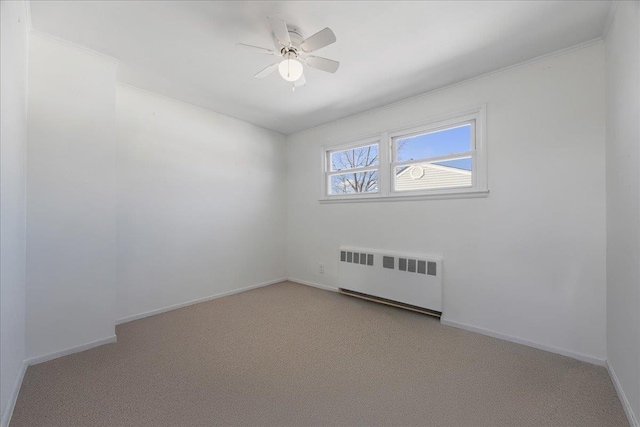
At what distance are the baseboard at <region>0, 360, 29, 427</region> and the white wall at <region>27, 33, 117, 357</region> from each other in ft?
0.50

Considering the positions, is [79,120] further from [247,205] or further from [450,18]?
[450,18]

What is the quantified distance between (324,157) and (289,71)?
215 centimetres

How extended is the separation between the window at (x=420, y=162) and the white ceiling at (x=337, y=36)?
496 mm

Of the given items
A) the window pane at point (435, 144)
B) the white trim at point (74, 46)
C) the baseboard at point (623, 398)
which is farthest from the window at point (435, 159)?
the white trim at point (74, 46)

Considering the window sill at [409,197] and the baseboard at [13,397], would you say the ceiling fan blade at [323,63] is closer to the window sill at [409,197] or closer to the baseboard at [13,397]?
the window sill at [409,197]

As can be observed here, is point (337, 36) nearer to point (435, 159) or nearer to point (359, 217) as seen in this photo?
point (435, 159)

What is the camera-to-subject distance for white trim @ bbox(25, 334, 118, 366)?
1.98 meters

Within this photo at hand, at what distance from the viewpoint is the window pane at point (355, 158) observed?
11.9 feet

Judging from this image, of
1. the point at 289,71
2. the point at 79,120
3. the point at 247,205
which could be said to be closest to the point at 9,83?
the point at 79,120

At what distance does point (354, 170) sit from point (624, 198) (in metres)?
2.64

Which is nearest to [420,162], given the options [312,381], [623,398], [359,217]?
[359,217]

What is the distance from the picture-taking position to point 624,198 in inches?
63.0

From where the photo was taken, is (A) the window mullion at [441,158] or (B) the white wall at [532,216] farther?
(A) the window mullion at [441,158]

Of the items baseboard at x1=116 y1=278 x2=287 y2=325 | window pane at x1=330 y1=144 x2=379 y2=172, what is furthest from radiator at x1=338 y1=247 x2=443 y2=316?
baseboard at x1=116 y1=278 x2=287 y2=325
